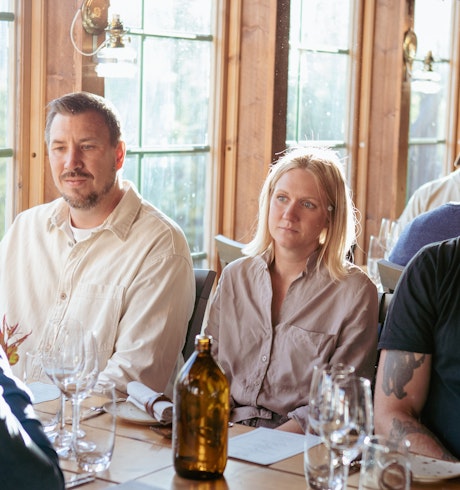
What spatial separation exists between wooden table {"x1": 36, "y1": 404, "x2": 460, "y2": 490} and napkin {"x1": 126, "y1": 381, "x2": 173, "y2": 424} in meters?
0.09

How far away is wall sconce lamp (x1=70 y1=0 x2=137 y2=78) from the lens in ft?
13.3

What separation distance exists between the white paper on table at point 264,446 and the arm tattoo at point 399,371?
0.38m

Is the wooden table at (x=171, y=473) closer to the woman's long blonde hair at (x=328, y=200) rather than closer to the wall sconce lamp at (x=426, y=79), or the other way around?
the woman's long blonde hair at (x=328, y=200)

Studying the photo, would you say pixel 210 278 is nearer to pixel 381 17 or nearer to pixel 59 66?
pixel 59 66

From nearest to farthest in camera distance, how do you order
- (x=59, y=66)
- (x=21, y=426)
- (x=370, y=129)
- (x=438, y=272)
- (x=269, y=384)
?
1. (x=21, y=426)
2. (x=438, y=272)
3. (x=269, y=384)
4. (x=59, y=66)
5. (x=370, y=129)

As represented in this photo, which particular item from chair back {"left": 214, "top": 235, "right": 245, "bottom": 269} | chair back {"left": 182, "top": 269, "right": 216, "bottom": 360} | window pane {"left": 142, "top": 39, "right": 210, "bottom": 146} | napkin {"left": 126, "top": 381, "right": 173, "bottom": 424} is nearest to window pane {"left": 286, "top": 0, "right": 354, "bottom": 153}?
window pane {"left": 142, "top": 39, "right": 210, "bottom": 146}

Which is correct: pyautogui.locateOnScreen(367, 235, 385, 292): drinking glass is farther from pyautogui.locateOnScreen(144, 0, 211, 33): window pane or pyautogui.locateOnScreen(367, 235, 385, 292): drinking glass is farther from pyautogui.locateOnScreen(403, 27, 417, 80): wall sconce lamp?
pyautogui.locateOnScreen(403, 27, 417, 80): wall sconce lamp

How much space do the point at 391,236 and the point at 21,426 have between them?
3.40 meters

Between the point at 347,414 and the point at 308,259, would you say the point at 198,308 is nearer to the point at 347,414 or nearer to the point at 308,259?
the point at 308,259

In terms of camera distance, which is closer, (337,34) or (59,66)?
(59,66)

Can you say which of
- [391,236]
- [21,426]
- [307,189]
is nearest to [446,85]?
[391,236]

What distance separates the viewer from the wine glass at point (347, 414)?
6.04 ft

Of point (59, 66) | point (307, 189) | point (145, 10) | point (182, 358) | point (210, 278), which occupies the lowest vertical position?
point (182, 358)

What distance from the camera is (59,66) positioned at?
403 centimetres
